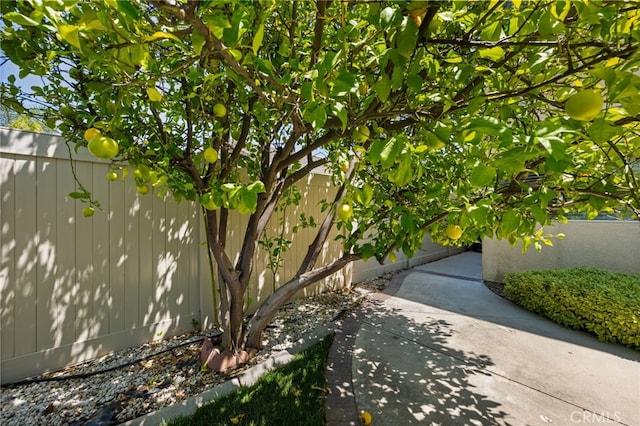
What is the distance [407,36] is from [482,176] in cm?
53

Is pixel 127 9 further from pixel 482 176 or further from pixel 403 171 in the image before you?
pixel 482 176

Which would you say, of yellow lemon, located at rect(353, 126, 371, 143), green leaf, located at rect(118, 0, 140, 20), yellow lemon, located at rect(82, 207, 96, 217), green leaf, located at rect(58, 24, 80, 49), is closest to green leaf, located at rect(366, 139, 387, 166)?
yellow lemon, located at rect(353, 126, 371, 143)

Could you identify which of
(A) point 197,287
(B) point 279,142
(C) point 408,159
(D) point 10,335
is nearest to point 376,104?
(C) point 408,159

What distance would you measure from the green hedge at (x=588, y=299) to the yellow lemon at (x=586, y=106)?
4287mm

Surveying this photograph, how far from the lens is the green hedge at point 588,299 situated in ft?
11.5

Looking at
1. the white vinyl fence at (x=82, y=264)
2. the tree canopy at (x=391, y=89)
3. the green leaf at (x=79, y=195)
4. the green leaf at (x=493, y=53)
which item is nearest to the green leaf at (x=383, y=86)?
the tree canopy at (x=391, y=89)

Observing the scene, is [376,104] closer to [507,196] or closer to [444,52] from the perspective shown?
[444,52]

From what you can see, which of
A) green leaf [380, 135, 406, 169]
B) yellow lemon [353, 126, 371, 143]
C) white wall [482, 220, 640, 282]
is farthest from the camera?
white wall [482, 220, 640, 282]

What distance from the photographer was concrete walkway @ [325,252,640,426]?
7.54ft

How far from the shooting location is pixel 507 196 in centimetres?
178

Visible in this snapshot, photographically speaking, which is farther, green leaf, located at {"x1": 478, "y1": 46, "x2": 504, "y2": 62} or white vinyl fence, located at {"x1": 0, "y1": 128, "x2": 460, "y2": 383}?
white vinyl fence, located at {"x1": 0, "y1": 128, "x2": 460, "y2": 383}

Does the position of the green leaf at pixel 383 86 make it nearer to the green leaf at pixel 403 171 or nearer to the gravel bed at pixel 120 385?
the green leaf at pixel 403 171

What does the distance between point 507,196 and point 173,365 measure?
3276 millimetres

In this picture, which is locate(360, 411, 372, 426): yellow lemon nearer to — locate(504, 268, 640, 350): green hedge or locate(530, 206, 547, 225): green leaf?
locate(530, 206, 547, 225): green leaf
